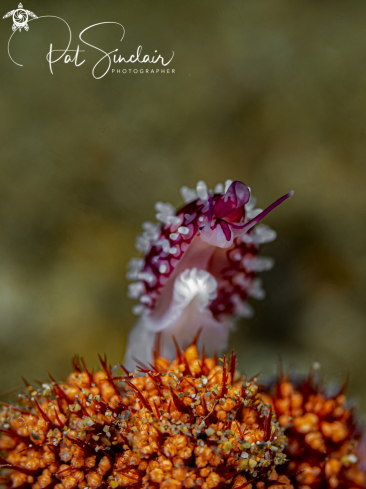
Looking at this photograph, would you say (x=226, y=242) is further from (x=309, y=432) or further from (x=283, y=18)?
(x=283, y=18)

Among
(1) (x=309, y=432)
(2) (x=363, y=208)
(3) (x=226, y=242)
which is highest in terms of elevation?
(2) (x=363, y=208)

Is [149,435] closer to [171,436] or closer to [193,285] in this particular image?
[171,436]

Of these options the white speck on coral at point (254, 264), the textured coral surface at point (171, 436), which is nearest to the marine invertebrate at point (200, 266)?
the white speck on coral at point (254, 264)

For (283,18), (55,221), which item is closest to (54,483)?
(55,221)

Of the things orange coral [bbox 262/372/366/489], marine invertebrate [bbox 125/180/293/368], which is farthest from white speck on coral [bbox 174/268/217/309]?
orange coral [bbox 262/372/366/489]
